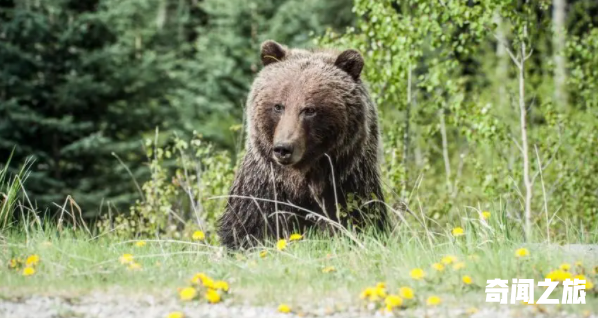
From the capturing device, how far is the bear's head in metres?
5.66

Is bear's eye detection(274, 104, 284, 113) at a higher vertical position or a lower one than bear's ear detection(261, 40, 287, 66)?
lower

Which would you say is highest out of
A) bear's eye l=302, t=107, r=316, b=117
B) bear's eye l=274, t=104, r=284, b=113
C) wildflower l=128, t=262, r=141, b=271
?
bear's eye l=274, t=104, r=284, b=113

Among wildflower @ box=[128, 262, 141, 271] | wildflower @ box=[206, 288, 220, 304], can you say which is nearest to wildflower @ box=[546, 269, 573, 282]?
wildflower @ box=[206, 288, 220, 304]

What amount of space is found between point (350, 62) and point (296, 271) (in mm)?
2298

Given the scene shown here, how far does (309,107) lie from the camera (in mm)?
5695

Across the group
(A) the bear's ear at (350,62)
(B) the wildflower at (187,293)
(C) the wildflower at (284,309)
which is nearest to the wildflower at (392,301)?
(C) the wildflower at (284,309)

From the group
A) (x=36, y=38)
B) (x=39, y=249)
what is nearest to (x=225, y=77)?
(x=36, y=38)

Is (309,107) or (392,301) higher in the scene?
(309,107)

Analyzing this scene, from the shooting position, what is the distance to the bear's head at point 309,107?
5.66 meters

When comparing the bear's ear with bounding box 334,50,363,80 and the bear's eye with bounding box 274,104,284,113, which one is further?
the bear's ear with bounding box 334,50,363,80

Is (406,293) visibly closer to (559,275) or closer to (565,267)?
(559,275)

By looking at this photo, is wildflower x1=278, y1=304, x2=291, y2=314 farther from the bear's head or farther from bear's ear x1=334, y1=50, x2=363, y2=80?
bear's ear x1=334, y1=50, x2=363, y2=80

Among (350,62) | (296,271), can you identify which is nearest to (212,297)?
(296,271)

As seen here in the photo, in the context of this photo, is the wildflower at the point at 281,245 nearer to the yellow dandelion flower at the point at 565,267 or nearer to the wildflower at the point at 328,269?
the wildflower at the point at 328,269
